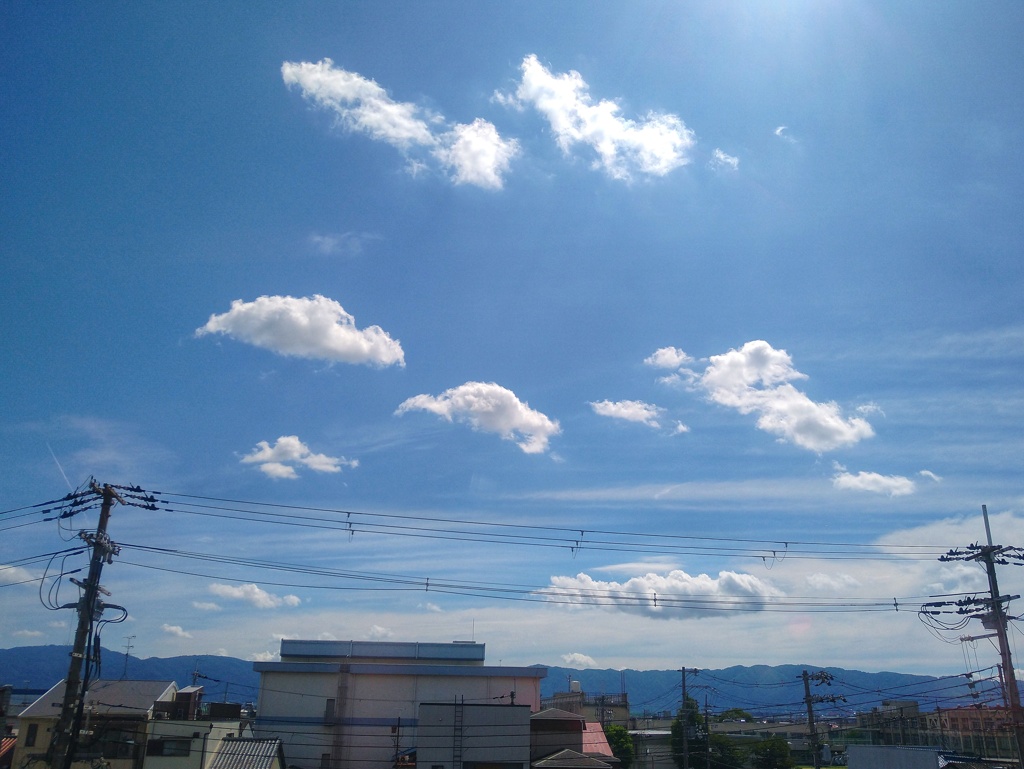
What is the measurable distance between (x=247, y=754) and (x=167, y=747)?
766cm

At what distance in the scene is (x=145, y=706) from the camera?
61781mm

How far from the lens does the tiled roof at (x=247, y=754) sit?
140 ft

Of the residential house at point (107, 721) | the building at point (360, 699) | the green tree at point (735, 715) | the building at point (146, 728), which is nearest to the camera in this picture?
the residential house at point (107, 721)

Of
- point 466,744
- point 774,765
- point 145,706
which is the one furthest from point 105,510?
point 774,765

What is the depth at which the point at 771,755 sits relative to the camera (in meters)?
78.2

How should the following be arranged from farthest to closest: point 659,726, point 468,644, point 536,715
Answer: point 659,726 < point 468,644 < point 536,715

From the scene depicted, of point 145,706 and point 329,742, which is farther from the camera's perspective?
point 145,706

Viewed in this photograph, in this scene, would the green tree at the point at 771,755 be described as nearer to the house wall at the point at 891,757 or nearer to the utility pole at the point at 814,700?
the utility pole at the point at 814,700

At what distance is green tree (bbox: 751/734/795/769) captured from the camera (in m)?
77.4

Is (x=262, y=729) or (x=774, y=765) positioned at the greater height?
(x=262, y=729)

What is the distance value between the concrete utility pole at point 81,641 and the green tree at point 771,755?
73745 mm

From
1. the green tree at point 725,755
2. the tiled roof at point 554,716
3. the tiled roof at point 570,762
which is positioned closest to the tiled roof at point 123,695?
the tiled roof at point 554,716

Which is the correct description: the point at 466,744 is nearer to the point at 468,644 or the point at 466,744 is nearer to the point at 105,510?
the point at 468,644

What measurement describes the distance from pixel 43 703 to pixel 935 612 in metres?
62.7
